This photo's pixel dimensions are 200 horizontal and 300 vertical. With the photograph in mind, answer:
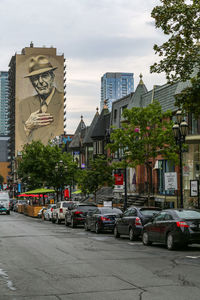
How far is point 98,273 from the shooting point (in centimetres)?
1192

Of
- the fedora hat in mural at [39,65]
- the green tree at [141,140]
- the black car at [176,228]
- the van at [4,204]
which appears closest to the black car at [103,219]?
the green tree at [141,140]

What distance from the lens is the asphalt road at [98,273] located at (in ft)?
30.8

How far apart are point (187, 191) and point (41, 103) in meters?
120

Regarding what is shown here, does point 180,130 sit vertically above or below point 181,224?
above

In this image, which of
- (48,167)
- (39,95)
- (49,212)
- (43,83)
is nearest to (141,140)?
(49,212)

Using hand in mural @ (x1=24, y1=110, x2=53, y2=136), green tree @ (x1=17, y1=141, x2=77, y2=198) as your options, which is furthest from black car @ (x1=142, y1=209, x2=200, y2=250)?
hand in mural @ (x1=24, y1=110, x2=53, y2=136)

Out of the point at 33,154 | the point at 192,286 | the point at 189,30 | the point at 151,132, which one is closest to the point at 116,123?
the point at 33,154

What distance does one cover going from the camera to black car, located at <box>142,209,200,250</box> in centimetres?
1717

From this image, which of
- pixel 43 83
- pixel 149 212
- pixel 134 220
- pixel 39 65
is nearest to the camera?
pixel 134 220

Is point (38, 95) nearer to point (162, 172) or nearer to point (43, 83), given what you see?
point (43, 83)

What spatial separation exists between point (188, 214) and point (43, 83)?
13944 cm

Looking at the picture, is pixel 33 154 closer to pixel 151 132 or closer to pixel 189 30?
pixel 151 132

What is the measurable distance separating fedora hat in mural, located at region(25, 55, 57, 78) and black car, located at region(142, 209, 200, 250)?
139 meters

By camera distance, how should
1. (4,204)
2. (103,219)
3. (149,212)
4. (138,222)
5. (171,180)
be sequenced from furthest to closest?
(4,204)
(103,219)
(171,180)
(149,212)
(138,222)
